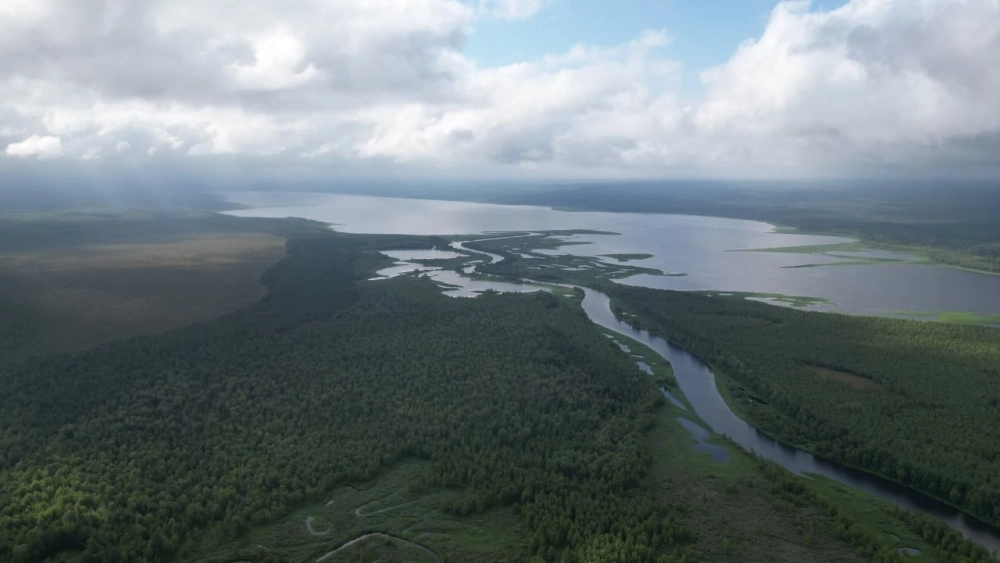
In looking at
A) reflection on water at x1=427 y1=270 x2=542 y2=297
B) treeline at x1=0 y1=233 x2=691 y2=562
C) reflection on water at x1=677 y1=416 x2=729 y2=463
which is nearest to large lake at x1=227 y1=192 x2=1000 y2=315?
reflection on water at x1=427 y1=270 x2=542 y2=297

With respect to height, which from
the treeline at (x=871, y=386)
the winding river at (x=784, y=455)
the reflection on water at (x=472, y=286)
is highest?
the reflection on water at (x=472, y=286)

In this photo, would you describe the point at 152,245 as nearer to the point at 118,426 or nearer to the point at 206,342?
the point at 206,342

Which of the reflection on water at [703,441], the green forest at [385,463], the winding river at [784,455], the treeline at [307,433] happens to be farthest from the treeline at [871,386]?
the treeline at [307,433]

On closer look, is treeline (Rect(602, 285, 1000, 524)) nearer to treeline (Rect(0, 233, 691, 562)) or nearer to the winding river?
the winding river

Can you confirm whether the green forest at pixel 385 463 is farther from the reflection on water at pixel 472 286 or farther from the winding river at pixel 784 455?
the reflection on water at pixel 472 286

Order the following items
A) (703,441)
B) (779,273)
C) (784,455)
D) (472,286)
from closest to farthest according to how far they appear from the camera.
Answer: (784,455) < (703,441) < (472,286) < (779,273)

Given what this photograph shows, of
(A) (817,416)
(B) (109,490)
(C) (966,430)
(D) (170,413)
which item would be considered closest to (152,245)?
(D) (170,413)

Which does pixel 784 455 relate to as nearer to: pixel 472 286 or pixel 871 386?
pixel 871 386

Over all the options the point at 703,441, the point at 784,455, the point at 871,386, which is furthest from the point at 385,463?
the point at 871,386
